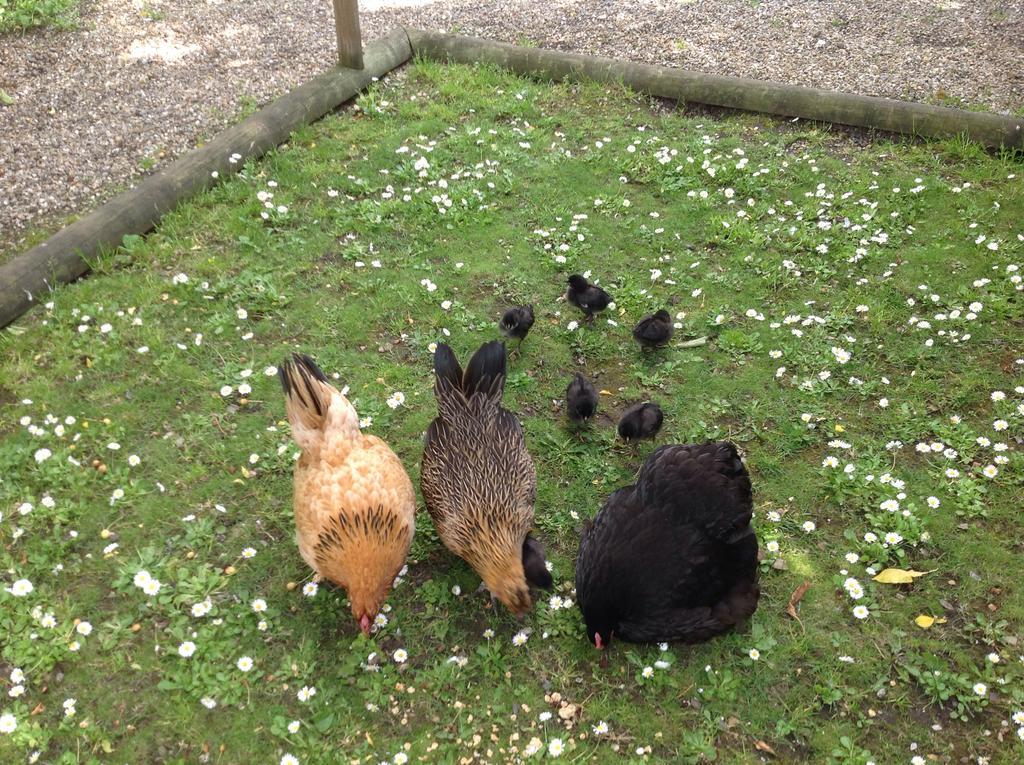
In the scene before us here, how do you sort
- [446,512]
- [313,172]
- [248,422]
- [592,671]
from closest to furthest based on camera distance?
[592,671], [446,512], [248,422], [313,172]

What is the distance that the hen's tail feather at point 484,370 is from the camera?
4.55 meters

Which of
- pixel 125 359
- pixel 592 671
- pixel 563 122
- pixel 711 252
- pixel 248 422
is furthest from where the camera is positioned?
pixel 563 122

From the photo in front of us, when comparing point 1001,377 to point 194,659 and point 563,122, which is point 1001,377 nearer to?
point 563,122

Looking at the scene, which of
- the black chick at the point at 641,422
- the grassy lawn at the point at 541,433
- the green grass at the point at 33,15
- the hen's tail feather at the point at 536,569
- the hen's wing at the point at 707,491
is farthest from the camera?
the green grass at the point at 33,15

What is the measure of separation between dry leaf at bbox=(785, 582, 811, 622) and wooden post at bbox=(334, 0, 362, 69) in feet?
25.2

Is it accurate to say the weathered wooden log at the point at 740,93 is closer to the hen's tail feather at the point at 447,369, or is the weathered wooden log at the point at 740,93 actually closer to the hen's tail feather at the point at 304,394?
the hen's tail feather at the point at 447,369

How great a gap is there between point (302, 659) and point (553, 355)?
300 centimetres

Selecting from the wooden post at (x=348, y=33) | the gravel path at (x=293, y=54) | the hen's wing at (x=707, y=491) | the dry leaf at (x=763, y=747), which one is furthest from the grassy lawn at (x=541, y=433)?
the gravel path at (x=293, y=54)

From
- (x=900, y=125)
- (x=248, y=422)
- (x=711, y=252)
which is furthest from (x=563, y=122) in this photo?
(x=248, y=422)

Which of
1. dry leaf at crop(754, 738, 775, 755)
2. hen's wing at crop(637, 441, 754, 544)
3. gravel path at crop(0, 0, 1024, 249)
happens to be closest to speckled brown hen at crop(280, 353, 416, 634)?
hen's wing at crop(637, 441, 754, 544)

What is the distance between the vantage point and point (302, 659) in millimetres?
3984

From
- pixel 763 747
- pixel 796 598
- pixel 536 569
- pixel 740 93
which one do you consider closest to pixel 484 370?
pixel 536 569

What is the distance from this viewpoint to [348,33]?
27.2 feet

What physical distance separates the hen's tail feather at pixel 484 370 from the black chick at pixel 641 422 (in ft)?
3.33
